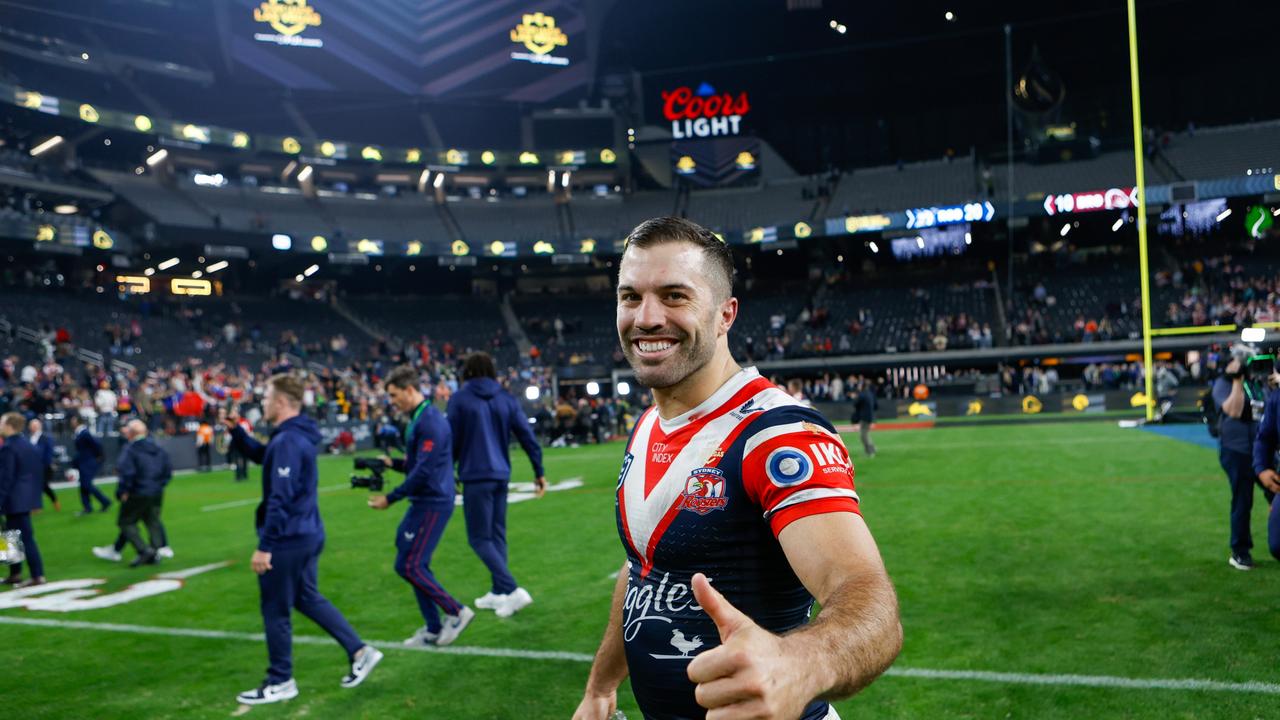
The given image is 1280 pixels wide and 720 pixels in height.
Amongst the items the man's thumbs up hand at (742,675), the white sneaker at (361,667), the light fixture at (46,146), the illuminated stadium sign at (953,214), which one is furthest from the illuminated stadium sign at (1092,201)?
the light fixture at (46,146)

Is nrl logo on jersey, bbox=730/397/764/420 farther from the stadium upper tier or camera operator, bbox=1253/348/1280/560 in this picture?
the stadium upper tier

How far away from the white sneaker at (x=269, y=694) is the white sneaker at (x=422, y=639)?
4.09ft

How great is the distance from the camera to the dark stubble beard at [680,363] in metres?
2.38

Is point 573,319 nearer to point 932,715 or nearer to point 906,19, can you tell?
point 906,19

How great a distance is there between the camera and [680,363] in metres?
2.39

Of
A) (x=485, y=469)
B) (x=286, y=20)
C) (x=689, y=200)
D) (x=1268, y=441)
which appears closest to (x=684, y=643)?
(x=485, y=469)

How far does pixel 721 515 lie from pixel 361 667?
506 cm

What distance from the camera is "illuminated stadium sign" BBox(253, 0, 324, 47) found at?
5253cm

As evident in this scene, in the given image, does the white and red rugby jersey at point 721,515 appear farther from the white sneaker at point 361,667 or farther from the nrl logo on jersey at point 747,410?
the white sneaker at point 361,667

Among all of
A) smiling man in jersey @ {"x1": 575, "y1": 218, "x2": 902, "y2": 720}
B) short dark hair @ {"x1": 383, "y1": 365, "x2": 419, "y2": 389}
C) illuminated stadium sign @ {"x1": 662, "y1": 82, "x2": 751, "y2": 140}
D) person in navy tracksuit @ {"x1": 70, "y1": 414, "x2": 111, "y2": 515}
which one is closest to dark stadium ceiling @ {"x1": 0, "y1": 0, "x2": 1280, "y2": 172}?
illuminated stadium sign @ {"x1": 662, "y1": 82, "x2": 751, "y2": 140}

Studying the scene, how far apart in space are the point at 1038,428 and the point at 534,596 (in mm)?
22628

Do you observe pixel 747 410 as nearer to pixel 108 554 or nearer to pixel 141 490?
pixel 141 490

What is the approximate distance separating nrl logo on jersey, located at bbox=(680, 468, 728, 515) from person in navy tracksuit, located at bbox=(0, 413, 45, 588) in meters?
11.3

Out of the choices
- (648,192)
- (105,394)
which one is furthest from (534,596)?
(648,192)
